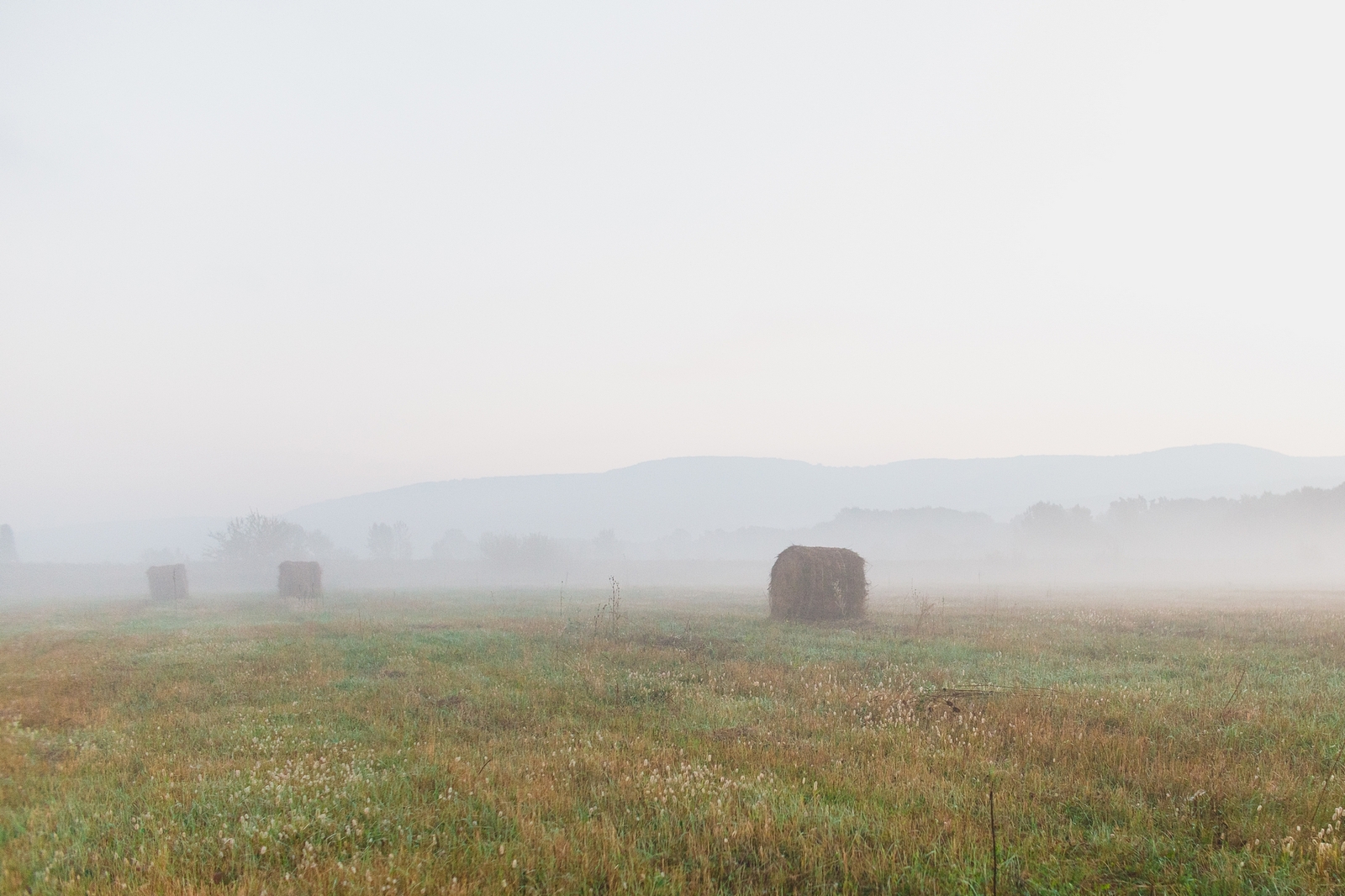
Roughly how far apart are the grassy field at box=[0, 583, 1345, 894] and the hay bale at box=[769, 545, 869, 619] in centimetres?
841

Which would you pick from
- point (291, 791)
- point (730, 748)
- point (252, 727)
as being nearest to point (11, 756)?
point (252, 727)

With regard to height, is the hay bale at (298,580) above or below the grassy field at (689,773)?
below

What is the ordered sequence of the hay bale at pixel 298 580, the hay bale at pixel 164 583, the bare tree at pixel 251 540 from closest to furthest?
1. the hay bale at pixel 298 580
2. the hay bale at pixel 164 583
3. the bare tree at pixel 251 540

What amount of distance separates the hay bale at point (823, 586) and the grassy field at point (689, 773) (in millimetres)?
8405

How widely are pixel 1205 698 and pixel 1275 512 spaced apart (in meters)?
121

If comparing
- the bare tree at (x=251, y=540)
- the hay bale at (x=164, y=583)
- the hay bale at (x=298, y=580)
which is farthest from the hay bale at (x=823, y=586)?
the bare tree at (x=251, y=540)

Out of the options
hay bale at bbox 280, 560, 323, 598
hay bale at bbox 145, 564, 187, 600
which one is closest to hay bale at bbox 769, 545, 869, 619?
hay bale at bbox 280, 560, 323, 598

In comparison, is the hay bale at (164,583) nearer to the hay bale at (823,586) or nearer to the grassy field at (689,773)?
the grassy field at (689,773)

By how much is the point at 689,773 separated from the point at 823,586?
16947mm

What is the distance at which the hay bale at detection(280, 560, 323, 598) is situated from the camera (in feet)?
138

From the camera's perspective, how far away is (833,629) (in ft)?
62.2

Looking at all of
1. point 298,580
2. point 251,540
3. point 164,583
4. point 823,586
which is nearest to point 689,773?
point 823,586

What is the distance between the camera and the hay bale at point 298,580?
42.2 meters

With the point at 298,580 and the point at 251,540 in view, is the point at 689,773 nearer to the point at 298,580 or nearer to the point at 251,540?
the point at 298,580
